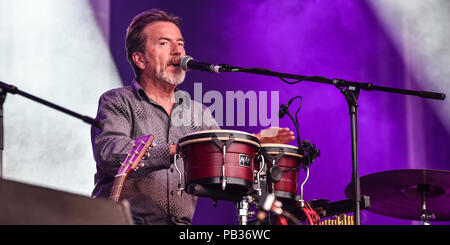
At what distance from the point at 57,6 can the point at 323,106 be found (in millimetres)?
2395

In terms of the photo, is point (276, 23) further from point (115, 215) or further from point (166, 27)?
point (115, 215)

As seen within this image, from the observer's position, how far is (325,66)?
217 inches

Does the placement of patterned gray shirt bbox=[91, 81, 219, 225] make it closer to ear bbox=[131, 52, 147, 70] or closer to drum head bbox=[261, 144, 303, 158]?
ear bbox=[131, 52, 147, 70]

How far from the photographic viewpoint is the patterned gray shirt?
366 centimetres

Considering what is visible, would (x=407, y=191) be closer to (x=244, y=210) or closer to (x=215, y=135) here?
(x=244, y=210)

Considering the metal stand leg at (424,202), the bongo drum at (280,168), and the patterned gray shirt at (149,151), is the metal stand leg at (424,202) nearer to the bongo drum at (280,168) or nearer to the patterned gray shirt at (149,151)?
A: the bongo drum at (280,168)

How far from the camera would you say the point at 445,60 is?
5410 millimetres

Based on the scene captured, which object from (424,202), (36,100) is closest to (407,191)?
(424,202)

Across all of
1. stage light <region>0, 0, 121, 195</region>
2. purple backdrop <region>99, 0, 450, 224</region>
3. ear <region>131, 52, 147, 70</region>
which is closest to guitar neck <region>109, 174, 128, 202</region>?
ear <region>131, 52, 147, 70</region>

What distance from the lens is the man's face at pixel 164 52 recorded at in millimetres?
4344

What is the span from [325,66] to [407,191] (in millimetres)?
1604

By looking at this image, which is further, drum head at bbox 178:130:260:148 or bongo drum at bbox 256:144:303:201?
bongo drum at bbox 256:144:303:201

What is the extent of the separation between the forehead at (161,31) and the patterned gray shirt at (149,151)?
0.40 meters

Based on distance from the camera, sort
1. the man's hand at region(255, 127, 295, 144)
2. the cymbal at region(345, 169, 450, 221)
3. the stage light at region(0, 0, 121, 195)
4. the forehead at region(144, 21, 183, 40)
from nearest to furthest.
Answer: the man's hand at region(255, 127, 295, 144)
the cymbal at region(345, 169, 450, 221)
the forehead at region(144, 21, 183, 40)
the stage light at region(0, 0, 121, 195)
